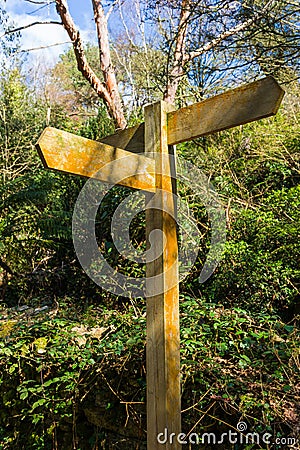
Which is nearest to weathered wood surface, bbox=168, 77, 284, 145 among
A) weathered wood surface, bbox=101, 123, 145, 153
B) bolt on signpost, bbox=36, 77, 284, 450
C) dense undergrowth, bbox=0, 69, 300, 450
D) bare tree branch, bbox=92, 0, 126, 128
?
bolt on signpost, bbox=36, 77, 284, 450

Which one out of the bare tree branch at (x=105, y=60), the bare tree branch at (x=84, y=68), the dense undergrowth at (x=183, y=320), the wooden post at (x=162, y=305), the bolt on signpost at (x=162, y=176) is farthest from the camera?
the bare tree branch at (x=105, y=60)

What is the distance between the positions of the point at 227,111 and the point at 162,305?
2.84 feet

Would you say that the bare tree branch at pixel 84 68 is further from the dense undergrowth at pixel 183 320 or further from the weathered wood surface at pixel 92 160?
the weathered wood surface at pixel 92 160

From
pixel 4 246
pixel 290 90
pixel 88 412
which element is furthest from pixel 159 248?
pixel 290 90

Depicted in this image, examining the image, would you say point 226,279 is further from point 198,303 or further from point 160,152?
point 160,152

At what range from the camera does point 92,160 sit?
5.74 feet

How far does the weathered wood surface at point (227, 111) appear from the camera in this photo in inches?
65.1

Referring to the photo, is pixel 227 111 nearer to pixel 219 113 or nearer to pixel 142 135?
pixel 219 113

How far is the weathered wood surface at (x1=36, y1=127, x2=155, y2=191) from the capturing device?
159cm

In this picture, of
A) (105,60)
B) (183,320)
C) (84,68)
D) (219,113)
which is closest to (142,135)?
(219,113)

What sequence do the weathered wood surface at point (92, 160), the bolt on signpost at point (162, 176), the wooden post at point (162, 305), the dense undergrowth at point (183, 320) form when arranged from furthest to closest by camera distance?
the dense undergrowth at point (183, 320), the wooden post at point (162, 305), the bolt on signpost at point (162, 176), the weathered wood surface at point (92, 160)

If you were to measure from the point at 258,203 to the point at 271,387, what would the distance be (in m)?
2.68

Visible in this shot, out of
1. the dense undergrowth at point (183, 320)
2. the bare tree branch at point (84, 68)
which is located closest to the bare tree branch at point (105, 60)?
the bare tree branch at point (84, 68)

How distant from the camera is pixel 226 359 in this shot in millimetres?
2629
